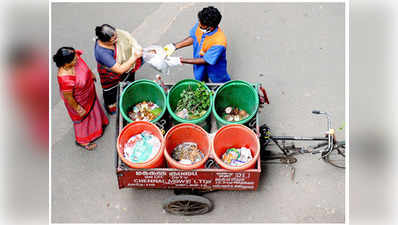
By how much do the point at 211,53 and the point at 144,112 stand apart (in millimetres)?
996

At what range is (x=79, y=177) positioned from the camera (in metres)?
4.84

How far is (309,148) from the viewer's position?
14.3ft

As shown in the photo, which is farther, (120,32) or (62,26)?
(62,26)

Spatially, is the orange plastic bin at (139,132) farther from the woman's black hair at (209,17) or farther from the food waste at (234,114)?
the woman's black hair at (209,17)

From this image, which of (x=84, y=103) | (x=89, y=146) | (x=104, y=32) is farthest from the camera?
(x=89, y=146)

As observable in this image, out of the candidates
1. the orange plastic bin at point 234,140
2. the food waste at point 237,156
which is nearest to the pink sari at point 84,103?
the orange plastic bin at point 234,140

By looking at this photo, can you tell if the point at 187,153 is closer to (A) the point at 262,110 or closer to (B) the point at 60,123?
(A) the point at 262,110

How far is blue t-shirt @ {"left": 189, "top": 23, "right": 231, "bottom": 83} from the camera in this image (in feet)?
13.5

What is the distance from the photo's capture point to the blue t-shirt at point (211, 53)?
13.5 feet

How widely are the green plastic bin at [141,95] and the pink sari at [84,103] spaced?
1.54 feet

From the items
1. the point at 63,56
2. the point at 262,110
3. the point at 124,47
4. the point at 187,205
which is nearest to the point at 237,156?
the point at 187,205

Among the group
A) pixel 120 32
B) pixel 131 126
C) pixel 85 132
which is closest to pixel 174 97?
pixel 131 126

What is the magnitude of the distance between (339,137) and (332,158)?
34 cm
